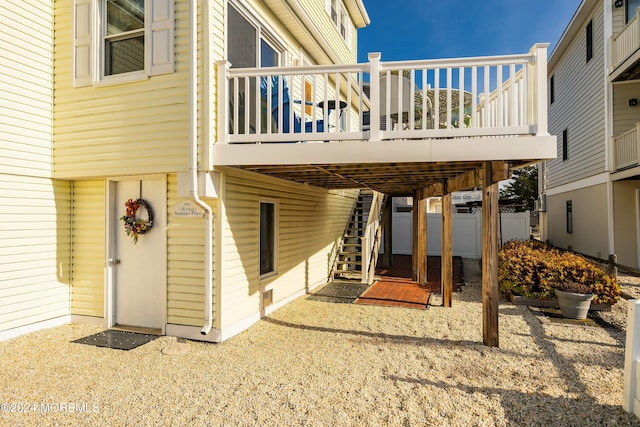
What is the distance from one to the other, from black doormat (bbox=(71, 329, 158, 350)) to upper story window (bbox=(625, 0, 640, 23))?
46.5ft

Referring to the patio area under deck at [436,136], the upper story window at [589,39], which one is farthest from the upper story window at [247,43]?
the upper story window at [589,39]

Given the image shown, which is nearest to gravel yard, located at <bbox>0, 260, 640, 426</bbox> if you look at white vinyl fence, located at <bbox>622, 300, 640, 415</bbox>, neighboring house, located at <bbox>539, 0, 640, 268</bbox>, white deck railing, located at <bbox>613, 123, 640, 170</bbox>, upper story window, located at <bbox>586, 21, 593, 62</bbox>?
white vinyl fence, located at <bbox>622, 300, 640, 415</bbox>

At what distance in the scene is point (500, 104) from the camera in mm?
5035

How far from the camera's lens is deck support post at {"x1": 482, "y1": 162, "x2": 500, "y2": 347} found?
16.4ft

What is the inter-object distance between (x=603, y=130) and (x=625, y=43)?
7.65 ft

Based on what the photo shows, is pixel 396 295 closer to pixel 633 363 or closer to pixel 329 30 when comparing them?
pixel 633 363

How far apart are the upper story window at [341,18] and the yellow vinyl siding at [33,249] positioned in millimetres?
8391

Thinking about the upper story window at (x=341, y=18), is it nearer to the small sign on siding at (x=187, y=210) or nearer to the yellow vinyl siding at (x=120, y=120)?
the yellow vinyl siding at (x=120, y=120)

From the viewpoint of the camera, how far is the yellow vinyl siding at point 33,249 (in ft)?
17.4

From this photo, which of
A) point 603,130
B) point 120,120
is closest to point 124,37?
point 120,120

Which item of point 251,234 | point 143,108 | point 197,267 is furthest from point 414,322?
point 143,108

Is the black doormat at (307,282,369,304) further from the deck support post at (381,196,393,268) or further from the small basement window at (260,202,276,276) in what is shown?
the deck support post at (381,196,393,268)

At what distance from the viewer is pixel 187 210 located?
17.6 feet

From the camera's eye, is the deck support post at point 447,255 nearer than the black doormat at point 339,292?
Yes
